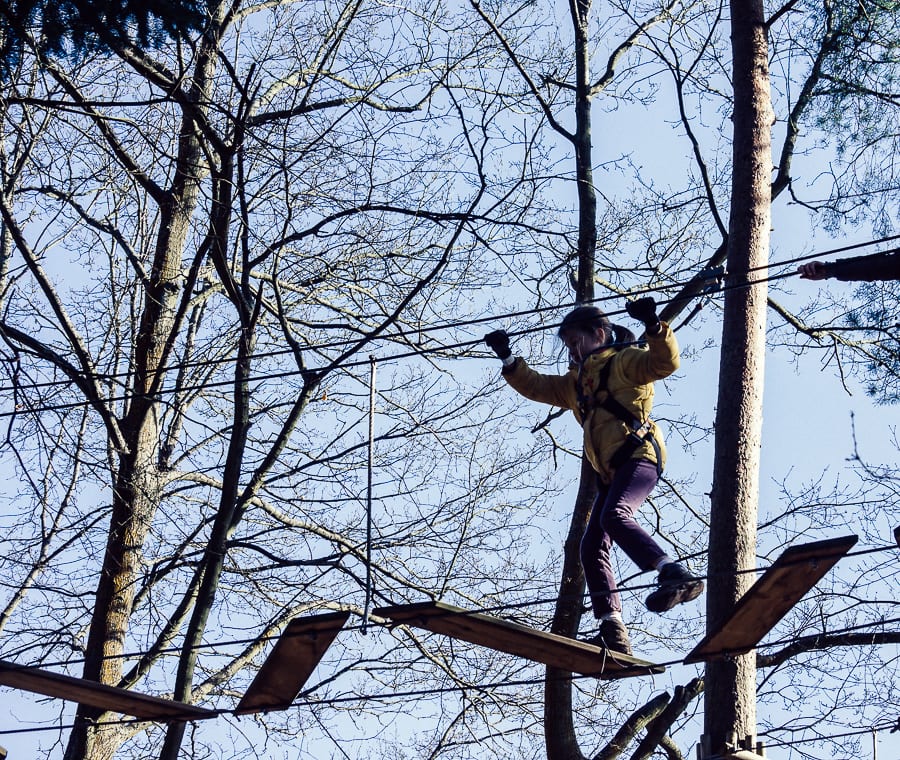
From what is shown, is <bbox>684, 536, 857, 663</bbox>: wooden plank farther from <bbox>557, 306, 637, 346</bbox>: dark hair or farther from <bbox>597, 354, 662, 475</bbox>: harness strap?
<bbox>557, 306, 637, 346</bbox>: dark hair

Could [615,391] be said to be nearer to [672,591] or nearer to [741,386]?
[741,386]

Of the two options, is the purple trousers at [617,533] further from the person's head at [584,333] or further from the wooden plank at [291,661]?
the wooden plank at [291,661]

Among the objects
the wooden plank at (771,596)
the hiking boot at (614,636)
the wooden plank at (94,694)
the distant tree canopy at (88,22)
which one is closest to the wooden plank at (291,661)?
the wooden plank at (94,694)

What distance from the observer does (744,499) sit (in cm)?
651

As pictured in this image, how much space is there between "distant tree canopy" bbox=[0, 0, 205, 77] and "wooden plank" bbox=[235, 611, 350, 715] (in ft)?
10.9

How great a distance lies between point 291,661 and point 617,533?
1.63 meters

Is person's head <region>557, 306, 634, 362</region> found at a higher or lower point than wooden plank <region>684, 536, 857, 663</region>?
higher

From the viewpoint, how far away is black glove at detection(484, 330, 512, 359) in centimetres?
647

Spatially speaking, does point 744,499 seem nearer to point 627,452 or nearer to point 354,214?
point 627,452

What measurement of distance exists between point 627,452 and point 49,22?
149 inches

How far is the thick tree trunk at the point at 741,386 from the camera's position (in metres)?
6.09

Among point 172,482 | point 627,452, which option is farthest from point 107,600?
point 627,452

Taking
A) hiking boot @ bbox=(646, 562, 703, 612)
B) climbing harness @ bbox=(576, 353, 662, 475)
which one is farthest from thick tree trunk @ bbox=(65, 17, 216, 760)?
hiking boot @ bbox=(646, 562, 703, 612)

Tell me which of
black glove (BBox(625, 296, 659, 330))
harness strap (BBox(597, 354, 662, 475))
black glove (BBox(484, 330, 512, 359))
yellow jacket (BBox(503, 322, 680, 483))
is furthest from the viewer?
black glove (BBox(484, 330, 512, 359))
